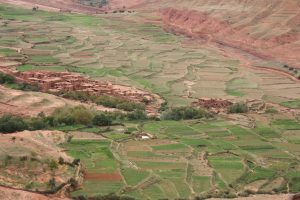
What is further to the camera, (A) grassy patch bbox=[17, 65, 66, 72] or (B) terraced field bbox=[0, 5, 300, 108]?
(A) grassy patch bbox=[17, 65, 66, 72]

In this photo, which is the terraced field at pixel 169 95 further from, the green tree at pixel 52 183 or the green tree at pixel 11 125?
the green tree at pixel 11 125

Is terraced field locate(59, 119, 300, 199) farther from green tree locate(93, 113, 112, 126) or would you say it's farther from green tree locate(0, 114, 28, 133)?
green tree locate(0, 114, 28, 133)

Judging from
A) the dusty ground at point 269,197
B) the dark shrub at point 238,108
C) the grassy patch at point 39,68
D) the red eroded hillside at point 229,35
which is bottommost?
the grassy patch at point 39,68

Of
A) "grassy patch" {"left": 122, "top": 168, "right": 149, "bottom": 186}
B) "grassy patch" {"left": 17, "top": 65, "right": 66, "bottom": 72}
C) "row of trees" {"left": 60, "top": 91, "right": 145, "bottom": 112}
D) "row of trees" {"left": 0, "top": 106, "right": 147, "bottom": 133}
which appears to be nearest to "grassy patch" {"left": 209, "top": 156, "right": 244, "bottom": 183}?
"grassy patch" {"left": 122, "top": 168, "right": 149, "bottom": 186}

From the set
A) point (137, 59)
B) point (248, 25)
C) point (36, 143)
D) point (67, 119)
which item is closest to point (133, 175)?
point (36, 143)

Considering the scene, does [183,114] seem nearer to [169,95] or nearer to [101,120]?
[101,120]

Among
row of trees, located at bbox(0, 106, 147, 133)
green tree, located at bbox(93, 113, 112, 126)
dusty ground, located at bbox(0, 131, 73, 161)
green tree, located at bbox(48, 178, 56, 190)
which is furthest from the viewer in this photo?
green tree, located at bbox(93, 113, 112, 126)

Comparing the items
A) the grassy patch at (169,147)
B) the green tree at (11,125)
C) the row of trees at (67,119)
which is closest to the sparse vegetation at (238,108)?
the row of trees at (67,119)

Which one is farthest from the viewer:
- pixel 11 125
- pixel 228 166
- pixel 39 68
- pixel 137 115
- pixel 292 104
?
pixel 39 68

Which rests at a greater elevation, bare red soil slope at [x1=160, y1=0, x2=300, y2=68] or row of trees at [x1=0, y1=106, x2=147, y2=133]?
bare red soil slope at [x1=160, y1=0, x2=300, y2=68]

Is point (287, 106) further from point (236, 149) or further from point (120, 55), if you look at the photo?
point (120, 55)

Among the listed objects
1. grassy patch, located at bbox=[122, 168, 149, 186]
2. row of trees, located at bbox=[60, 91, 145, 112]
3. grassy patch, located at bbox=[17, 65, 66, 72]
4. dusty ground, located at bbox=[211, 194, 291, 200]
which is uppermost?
dusty ground, located at bbox=[211, 194, 291, 200]

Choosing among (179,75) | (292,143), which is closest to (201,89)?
(179,75)
